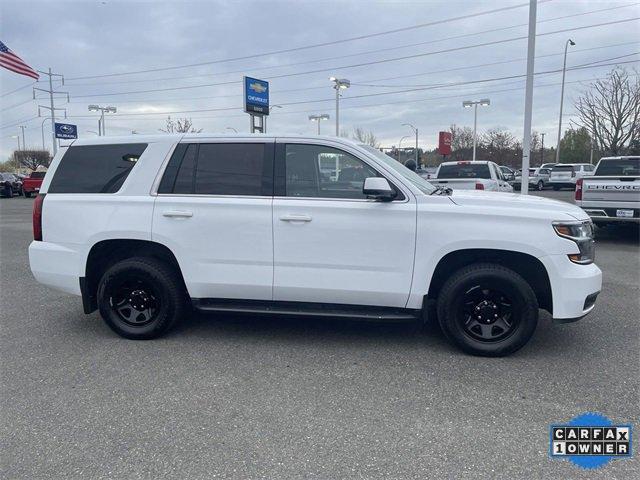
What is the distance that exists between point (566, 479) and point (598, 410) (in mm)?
932

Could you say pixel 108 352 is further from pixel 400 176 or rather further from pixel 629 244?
pixel 629 244

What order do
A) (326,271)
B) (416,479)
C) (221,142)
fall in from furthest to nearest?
(221,142)
(326,271)
(416,479)

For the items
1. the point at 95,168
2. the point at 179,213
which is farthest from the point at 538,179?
the point at 95,168

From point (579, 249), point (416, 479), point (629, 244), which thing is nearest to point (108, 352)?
point (416, 479)

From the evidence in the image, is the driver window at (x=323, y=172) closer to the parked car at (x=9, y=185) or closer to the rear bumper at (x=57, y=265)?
the rear bumper at (x=57, y=265)

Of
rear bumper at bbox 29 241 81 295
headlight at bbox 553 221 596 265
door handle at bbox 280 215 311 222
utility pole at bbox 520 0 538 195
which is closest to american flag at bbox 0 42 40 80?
utility pole at bbox 520 0 538 195

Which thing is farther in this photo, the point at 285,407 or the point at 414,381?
the point at 414,381

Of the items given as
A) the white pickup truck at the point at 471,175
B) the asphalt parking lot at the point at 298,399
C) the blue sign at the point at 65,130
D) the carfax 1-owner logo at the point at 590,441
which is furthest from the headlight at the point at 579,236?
the blue sign at the point at 65,130

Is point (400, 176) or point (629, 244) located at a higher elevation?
point (400, 176)

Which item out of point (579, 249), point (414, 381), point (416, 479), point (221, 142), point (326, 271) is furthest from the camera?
point (221, 142)

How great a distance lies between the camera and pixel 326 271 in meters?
4.37

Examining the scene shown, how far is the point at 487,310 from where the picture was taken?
4254 millimetres

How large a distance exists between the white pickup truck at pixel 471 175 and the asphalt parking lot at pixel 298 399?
650 cm

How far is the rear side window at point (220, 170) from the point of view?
4578mm
